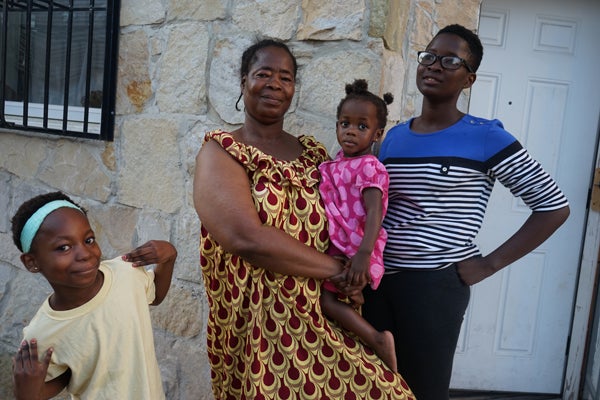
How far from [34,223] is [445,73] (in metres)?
1.28

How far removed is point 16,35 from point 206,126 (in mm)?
1710

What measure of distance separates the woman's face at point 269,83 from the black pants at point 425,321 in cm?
67

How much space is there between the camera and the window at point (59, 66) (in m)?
2.74

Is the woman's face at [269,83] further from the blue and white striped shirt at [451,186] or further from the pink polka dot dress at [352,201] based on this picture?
the blue and white striped shirt at [451,186]

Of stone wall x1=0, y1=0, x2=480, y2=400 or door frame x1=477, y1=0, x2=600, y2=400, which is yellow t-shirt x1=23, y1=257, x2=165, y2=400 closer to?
stone wall x1=0, y1=0, x2=480, y2=400

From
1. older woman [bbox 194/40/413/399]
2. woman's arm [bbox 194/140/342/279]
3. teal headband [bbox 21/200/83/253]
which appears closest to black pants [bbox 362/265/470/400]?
older woman [bbox 194/40/413/399]

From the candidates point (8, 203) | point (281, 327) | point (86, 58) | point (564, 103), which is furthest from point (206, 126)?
point (564, 103)

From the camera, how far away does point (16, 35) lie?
3.33 meters

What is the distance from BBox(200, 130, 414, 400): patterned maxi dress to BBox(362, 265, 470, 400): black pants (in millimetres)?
121

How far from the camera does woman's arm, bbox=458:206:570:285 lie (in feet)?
5.54

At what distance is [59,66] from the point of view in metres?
3.20

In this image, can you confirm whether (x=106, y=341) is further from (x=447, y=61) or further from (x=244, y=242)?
(x=447, y=61)

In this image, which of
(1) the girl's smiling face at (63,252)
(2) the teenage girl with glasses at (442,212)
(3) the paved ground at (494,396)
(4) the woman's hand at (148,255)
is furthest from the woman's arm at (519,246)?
(3) the paved ground at (494,396)

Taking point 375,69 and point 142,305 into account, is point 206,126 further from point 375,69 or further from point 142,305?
point 142,305
